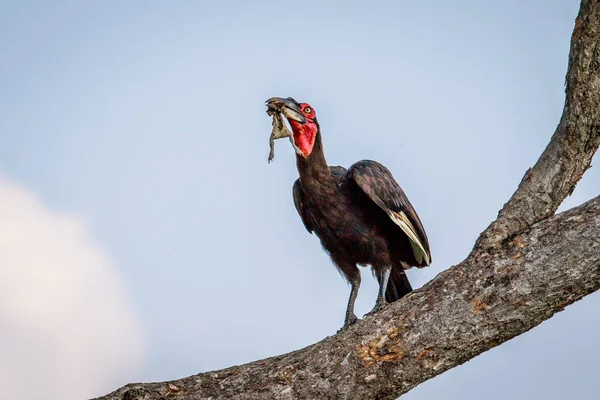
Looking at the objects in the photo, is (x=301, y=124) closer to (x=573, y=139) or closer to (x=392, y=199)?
(x=392, y=199)

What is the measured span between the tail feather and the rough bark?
6.76 feet

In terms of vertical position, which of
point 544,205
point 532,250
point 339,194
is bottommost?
point 532,250

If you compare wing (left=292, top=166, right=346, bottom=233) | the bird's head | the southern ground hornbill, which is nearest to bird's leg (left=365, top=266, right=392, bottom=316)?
the southern ground hornbill

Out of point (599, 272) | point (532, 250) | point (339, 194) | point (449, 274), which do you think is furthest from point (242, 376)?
point (339, 194)

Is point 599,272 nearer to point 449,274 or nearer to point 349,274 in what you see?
point 449,274

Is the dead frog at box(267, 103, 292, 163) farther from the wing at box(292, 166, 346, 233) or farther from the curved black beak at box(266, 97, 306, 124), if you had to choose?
the wing at box(292, 166, 346, 233)

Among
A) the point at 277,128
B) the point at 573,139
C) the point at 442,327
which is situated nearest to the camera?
the point at 442,327

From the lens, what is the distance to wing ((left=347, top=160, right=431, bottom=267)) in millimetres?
5887

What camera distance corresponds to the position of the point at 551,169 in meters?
4.50

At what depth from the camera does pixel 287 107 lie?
6004 mm

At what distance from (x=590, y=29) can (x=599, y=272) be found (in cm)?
139

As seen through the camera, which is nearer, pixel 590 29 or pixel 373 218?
pixel 590 29

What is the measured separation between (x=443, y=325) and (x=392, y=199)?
209cm

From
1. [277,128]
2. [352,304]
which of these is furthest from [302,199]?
[352,304]
